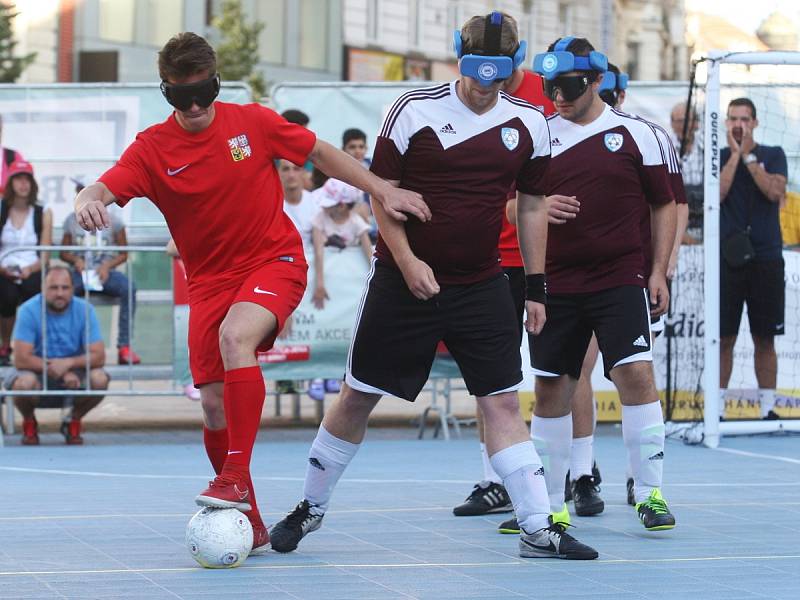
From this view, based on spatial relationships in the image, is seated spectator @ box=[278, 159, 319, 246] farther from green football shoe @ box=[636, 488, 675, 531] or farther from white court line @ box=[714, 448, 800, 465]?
green football shoe @ box=[636, 488, 675, 531]

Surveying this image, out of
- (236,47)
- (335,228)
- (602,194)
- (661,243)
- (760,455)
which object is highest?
(236,47)

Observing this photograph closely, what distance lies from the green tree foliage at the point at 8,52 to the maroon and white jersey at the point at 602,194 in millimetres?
22994

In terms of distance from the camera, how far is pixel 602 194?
25.0 feet

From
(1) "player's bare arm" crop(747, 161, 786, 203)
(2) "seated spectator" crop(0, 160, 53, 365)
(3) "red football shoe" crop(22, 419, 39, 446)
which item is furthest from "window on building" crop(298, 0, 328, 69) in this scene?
(3) "red football shoe" crop(22, 419, 39, 446)

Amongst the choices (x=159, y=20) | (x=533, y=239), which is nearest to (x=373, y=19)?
(x=159, y=20)

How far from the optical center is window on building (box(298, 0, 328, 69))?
139 feet

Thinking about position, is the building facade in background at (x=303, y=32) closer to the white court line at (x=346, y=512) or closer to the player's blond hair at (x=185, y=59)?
the white court line at (x=346, y=512)

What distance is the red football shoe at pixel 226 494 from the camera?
6535mm

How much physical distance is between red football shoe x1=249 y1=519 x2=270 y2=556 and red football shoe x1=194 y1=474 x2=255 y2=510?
0.28 meters

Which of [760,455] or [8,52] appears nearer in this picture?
[760,455]

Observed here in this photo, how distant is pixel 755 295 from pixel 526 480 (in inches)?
243

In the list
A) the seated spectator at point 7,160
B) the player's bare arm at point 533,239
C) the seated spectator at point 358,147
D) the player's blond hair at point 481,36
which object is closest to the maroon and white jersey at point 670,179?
the player's bare arm at point 533,239

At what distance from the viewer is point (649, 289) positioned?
787 centimetres

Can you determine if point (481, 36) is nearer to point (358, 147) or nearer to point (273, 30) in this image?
point (358, 147)
